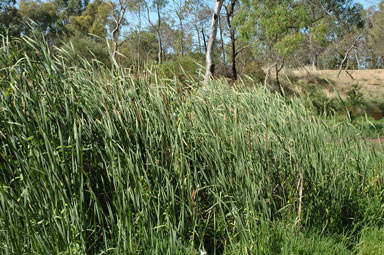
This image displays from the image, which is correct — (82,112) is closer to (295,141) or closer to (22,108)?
(22,108)

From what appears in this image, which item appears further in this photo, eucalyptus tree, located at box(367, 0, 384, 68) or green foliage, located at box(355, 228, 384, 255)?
eucalyptus tree, located at box(367, 0, 384, 68)

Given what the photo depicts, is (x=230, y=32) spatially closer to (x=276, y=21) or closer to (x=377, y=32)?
(x=276, y=21)

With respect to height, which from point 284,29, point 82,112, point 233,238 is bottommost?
point 233,238

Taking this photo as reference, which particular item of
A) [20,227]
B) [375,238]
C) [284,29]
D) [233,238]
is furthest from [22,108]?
[284,29]

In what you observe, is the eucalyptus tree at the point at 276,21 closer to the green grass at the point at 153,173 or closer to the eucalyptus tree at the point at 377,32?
the green grass at the point at 153,173

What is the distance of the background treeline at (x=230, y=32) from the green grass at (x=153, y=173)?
0.40 m

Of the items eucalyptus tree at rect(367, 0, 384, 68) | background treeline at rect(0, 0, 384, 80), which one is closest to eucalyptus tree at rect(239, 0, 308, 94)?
background treeline at rect(0, 0, 384, 80)

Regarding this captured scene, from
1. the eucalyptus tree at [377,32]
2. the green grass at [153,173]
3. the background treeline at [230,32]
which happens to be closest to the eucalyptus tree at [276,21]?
the background treeline at [230,32]

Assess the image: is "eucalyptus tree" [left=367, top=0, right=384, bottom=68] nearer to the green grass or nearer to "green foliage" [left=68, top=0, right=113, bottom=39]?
"green foliage" [left=68, top=0, right=113, bottom=39]

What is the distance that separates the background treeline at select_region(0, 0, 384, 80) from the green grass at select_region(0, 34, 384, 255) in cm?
40

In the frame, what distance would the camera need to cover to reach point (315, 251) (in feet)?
7.04

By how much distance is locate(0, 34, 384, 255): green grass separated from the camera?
1.93 metres

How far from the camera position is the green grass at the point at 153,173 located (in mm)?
1934

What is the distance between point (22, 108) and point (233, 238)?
1.55m
